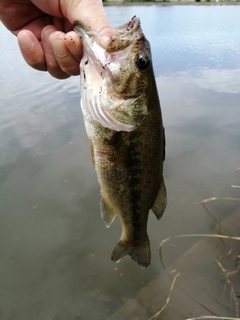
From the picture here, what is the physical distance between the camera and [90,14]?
1.88 metres

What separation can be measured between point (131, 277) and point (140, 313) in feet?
2.35

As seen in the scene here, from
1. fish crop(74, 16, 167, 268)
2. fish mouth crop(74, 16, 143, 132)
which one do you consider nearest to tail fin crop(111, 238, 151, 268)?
fish crop(74, 16, 167, 268)

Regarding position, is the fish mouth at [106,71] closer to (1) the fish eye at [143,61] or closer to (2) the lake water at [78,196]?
(1) the fish eye at [143,61]

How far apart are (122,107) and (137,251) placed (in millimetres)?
1121

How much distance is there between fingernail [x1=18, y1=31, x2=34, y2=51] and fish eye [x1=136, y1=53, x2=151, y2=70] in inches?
33.7

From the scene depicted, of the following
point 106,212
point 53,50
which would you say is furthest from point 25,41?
point 106,212

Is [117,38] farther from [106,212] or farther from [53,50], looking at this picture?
[106,212]

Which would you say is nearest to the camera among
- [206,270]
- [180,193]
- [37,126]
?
[206,270]

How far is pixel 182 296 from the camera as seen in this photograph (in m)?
3.56

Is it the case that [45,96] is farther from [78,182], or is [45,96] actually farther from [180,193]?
[180,193]

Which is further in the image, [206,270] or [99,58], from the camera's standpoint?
[206,270]

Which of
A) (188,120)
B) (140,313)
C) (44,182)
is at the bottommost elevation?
(188,120)

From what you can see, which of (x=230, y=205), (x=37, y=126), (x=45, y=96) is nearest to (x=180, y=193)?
(x=230, y=205)

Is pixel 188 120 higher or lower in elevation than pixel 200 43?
higher
